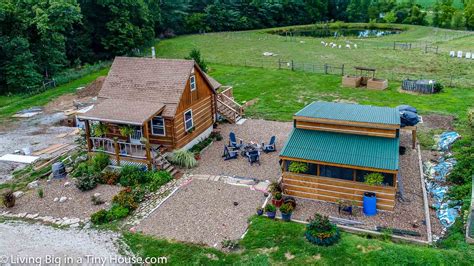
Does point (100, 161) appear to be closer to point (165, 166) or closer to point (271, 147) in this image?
point (165, 166)

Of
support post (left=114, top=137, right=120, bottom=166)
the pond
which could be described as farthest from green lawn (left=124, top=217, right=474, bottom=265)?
the pond

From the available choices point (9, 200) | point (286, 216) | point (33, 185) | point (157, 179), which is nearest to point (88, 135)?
point (33, 185)

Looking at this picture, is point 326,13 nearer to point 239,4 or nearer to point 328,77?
point 239,4

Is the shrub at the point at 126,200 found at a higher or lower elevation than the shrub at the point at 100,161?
lower

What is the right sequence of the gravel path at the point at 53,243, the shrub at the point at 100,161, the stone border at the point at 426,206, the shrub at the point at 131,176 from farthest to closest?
the shrub at the point at 100,161, the shrub at the point at 131,176, the stone border at the point at 426,206, the gravel path at the point at 53,243

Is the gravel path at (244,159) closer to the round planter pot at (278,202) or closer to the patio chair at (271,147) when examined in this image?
the patio chair at (271,147)

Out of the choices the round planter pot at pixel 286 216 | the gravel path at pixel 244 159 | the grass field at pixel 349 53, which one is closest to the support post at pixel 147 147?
the gravel path at pixel 244 159
